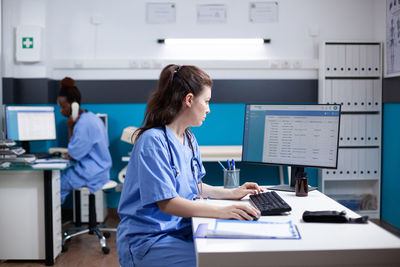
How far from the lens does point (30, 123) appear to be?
12.0 ft

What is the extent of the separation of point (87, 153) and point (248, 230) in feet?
7.68

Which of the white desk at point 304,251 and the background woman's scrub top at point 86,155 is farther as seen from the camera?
the background woman's scrub top at point 86,155

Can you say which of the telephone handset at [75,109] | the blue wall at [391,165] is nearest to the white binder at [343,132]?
the blue wall at [391,165]

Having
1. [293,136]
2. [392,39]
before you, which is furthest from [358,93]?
[293,136]

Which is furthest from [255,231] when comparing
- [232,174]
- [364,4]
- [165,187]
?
[364,4]

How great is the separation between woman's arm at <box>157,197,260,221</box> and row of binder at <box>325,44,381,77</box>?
3.06 metres

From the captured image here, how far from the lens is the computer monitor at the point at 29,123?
352 cm

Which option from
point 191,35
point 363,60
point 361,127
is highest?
point 191,35

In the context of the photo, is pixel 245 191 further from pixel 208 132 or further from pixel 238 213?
pixel 208 132

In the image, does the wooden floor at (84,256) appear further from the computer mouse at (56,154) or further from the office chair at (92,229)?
the computer mouse at (56,154)

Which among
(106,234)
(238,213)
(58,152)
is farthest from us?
(58,152)

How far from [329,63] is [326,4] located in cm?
64

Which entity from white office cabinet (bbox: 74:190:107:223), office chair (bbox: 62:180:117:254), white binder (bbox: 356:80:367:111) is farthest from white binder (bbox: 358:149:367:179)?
white office cabinet (bbox: 74:190:107:223)

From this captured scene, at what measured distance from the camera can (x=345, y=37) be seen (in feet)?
14.3
